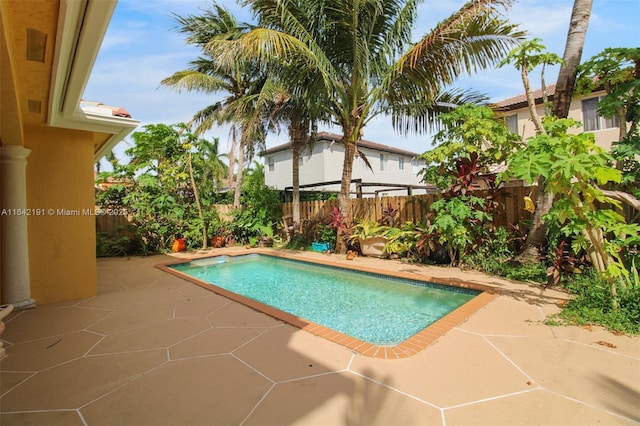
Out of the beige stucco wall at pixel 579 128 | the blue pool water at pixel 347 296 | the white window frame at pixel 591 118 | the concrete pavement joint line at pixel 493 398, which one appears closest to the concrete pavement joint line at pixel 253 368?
the concrete pavement joint line at pixel 493 398

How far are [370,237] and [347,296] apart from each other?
3.27 m

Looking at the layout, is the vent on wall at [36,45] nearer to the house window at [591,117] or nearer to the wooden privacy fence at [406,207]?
the wooden privacy fence at [406,207]

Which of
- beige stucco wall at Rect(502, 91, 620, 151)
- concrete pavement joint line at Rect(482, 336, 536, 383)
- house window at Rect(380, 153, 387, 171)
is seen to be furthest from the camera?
house window at Rect(380, 153, 387, 171)

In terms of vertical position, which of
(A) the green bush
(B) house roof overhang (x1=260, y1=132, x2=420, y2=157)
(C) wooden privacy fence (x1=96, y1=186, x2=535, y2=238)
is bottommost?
(A) the green bush

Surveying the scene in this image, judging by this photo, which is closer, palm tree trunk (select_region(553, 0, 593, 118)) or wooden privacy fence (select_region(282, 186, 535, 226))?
palm tree trunk (select_region(553, 0, 593, 118))

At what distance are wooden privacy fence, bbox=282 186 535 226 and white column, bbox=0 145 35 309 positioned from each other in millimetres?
7563

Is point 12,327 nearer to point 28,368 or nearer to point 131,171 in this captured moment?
point 28,368

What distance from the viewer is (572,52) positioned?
5484 mm

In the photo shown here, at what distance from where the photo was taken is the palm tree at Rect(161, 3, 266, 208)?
37.8 feet

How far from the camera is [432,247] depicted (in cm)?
732

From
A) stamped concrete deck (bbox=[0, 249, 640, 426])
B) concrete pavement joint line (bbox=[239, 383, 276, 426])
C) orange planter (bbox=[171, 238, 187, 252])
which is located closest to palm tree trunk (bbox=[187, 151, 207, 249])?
orange planter (bbox=[171, 238, 187, 252])

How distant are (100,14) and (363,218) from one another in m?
8.52

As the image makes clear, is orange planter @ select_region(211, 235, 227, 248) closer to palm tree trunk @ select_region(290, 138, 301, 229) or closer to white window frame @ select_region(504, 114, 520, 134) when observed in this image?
palm tree trunk @ select_region(290, 138, 301, 229)

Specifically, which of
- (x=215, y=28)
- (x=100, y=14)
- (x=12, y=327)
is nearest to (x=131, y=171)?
(x=215, y=28)
